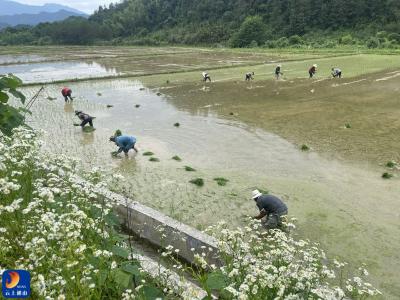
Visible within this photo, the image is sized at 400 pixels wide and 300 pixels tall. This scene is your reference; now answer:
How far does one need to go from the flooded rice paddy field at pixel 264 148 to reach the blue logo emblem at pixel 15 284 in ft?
7.37

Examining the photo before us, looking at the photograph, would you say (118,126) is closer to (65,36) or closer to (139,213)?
(139,213)

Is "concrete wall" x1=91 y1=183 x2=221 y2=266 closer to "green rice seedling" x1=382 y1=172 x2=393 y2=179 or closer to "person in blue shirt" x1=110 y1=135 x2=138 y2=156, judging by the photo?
"person in blue shirt" x1=110 y1=135 x2=138 y2=156

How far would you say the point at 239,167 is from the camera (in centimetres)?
1186

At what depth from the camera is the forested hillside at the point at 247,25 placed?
238 ft

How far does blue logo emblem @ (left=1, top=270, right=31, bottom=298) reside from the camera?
304cm

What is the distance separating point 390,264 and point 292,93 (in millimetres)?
17901

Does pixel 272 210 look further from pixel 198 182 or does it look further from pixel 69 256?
pixel 69 256

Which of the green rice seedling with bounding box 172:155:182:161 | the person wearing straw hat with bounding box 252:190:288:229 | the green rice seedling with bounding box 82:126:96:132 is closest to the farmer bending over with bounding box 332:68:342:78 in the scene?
the green rice seedling with bounding box 82:126:96:132

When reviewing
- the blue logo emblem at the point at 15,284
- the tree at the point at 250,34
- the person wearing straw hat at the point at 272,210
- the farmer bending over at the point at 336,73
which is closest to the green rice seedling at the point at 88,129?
the person wearing straw hat at the point at 272,210

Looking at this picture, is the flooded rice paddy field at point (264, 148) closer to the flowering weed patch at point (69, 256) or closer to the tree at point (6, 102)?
the flowering weed patch at point (69, 256)

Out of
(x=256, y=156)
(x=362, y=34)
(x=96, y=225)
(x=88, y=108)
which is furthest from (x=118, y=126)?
(x=362, y=34)

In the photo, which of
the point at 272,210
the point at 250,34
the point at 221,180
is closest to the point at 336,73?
the point at 221,180

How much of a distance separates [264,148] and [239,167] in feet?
6.94

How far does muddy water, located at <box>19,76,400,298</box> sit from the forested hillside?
4644 cm
